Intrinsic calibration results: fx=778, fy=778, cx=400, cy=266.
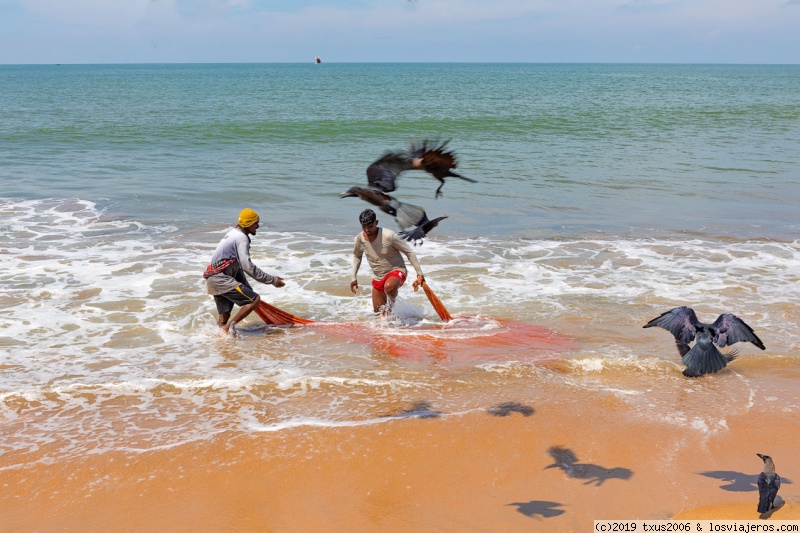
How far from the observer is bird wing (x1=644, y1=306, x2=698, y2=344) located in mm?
5992

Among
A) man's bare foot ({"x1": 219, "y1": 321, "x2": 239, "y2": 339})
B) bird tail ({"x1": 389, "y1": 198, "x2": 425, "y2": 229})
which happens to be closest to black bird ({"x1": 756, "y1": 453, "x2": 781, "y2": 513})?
bird tail ({"x1": 389, "y1": 198, "x2": 425, "y2": 229})

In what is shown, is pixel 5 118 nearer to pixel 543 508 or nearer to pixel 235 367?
pixel 235 367

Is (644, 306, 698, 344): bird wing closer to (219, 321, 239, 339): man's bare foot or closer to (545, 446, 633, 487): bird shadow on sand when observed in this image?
(545, 446, 633, 487): bird shadow on sand

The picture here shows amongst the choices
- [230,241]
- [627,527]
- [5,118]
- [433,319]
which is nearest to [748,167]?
[433,319]

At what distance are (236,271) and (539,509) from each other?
158 inches

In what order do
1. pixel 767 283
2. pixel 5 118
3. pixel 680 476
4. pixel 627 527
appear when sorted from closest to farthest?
1. pixel 627 527
2. pixel 680 476
3. pixel 767 283
4. pixel 5 118

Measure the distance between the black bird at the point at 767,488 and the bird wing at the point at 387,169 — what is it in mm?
2704

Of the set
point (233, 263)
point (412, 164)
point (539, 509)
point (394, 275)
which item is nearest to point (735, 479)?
point (539, 509)

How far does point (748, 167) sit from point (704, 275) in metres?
10.8

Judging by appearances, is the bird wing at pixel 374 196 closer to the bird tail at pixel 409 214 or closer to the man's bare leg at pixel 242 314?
the bird tail at pixel 409 214

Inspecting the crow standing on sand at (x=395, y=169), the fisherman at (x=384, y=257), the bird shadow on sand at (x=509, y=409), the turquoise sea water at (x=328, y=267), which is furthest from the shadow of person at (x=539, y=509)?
the fisherman at (x=384, y=257)

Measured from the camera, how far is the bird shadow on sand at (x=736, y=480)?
14.3 ft

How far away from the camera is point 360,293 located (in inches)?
352

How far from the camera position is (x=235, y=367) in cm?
638
